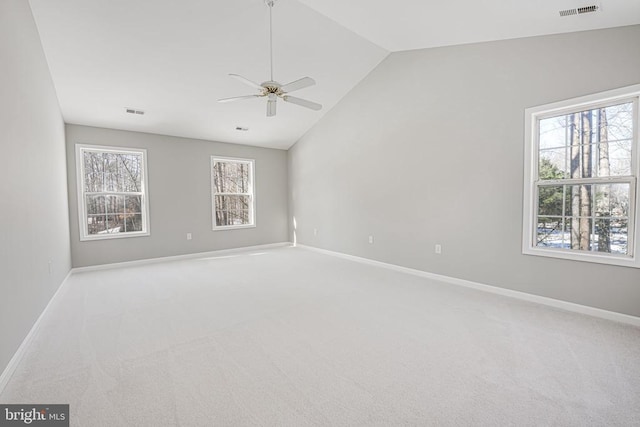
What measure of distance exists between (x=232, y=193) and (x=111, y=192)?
89.1 inches

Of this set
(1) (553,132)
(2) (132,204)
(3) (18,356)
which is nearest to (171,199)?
(2) (132,204)

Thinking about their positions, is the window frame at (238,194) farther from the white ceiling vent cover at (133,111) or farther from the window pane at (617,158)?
the window pane at (617,158)

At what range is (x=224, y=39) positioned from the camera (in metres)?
3.60

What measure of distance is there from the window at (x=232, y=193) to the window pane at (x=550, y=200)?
215 inches

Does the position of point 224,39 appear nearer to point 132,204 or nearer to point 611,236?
point 132,204

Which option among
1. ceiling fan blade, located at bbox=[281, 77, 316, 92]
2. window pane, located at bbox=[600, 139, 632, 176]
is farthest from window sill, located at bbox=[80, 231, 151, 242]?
window pane, located at bbox=[600, 139, 632, 176]

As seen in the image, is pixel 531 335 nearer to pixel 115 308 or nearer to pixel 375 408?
pixel 375 408

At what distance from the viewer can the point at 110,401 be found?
168 cm

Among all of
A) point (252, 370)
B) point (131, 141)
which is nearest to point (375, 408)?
point (252, 370)

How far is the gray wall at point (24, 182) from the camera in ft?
6.59

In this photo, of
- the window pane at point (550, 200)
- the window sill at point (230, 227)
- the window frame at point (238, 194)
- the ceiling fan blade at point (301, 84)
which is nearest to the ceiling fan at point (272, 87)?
the ceiling fan blade at point (301, 84)

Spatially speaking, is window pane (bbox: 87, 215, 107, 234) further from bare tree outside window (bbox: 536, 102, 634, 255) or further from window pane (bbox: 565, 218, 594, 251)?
window pane (bbox: 565, 218, 594, 251)

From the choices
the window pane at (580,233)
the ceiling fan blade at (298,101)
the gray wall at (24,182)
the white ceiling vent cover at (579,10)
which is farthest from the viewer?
the ceiling fan blade at (298,101)

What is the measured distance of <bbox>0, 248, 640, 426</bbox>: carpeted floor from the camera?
1.59 metres
